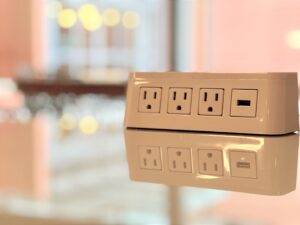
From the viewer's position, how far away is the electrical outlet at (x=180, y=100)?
23.4 inches

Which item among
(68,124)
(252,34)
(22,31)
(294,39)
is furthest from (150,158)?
(22,31)

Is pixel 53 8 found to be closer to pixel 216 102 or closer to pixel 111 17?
pixel 111 17

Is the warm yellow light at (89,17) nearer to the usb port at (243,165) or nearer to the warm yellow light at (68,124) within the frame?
the warm yellow light at (68,124)

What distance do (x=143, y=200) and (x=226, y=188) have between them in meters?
0.10

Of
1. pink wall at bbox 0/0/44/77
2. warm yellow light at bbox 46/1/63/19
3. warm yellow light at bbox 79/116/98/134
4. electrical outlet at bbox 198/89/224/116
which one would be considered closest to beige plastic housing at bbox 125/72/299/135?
electrical outlet at bbox 198/89/224/116

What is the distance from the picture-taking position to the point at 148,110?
627 millimetres

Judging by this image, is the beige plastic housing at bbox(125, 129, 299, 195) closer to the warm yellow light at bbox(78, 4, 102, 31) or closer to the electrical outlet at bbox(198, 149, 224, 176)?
the electrical outlet at bbox(198, 149, 224, 176)

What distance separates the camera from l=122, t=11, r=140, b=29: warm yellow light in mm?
5863

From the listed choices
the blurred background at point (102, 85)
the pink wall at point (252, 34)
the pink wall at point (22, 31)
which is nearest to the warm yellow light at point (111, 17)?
the blurred background at point (102, 85)

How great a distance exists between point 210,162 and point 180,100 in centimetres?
10

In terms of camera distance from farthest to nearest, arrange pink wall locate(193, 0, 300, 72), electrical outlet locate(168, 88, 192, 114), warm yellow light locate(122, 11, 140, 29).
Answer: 1. warm yellow light locate(122, 11, 140, 29)
2. pink wall locate(193, 0, 300, 72)
3. electrical outlet locate(168, 88, 192, 114)

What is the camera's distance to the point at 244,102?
560 mm

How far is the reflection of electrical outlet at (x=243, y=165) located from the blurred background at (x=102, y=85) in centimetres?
2

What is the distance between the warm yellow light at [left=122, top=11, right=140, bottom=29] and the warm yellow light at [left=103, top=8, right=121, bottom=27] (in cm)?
8
